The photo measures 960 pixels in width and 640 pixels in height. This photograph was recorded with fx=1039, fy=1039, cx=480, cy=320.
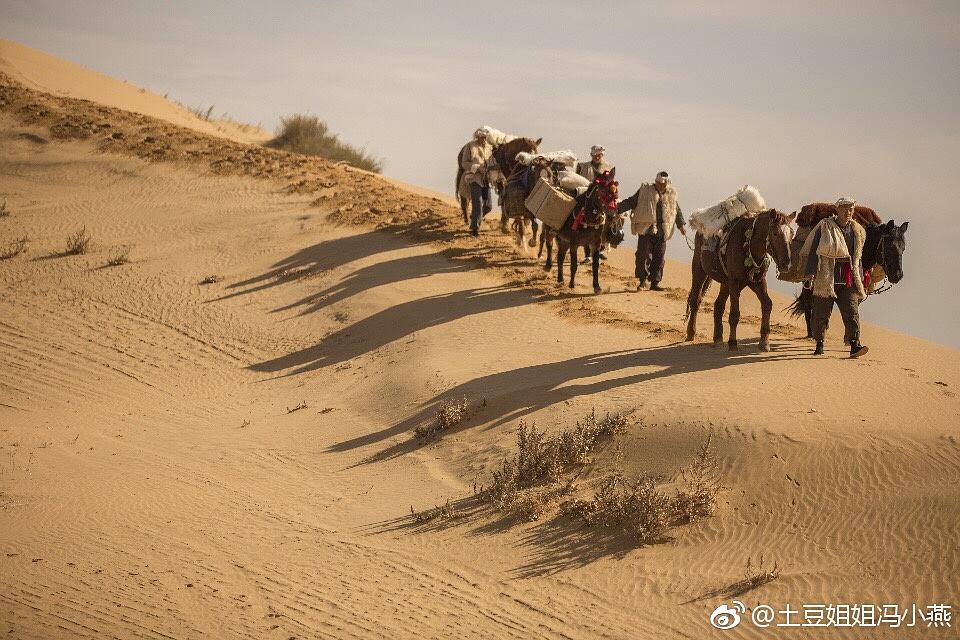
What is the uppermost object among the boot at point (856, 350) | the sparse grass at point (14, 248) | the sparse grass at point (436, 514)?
the boot at point (856, 350)

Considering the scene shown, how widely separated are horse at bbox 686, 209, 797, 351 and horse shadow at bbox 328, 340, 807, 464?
1.65 ft

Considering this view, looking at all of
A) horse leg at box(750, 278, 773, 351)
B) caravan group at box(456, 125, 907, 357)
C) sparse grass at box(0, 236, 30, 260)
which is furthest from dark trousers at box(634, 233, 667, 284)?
sparse grass at box(0, 236, 30, 260)

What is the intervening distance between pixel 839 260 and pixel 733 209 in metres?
1.58

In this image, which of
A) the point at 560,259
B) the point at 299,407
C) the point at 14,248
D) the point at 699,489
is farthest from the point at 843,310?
the point at 14,248

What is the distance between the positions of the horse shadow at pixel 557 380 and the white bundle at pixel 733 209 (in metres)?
1.70

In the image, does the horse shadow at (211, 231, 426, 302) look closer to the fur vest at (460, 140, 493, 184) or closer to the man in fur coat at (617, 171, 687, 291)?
the fur vest at (460, 140, 493, 184)

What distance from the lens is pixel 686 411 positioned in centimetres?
1153

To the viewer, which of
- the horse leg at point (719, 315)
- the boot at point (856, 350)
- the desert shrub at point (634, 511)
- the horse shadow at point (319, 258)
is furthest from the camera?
the horse shadow at point (319, 258)

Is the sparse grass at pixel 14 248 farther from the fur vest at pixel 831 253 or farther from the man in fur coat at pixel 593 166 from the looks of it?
the fur vest at pixel 831 253

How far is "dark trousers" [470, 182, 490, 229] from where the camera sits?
2003cm

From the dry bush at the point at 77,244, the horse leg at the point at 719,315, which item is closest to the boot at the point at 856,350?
the horse leg at the point at 719,315

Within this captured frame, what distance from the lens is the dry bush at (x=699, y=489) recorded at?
999 cm

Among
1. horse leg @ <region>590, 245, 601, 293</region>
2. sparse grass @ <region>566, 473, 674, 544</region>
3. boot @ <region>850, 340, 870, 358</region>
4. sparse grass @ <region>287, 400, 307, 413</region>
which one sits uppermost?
horse leg @ <region>590, 245, 601, 293</region>

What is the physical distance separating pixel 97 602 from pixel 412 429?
5.05m
